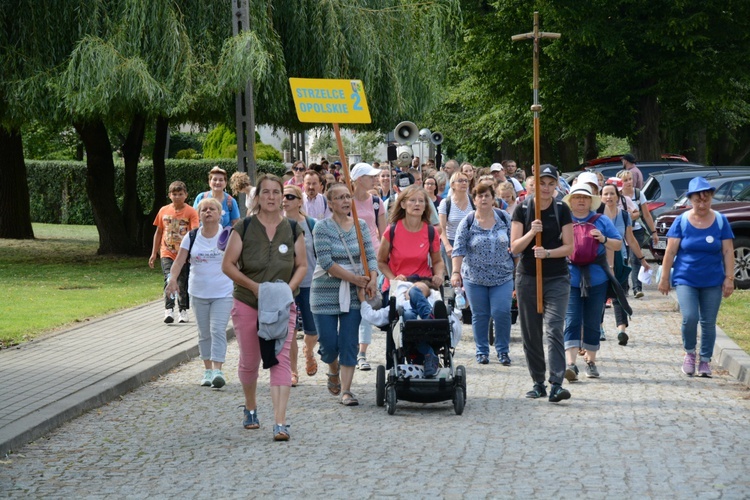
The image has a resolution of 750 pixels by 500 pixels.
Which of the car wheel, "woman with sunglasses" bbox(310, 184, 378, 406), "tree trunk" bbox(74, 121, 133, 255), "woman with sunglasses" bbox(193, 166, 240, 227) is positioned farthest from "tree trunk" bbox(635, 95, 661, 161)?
"woman with sunglasses" bbox(310, 184, 378, 406)

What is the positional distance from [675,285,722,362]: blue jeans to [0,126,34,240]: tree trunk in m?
21.8

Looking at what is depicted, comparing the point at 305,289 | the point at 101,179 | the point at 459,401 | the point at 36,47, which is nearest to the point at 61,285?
the point at 36,47

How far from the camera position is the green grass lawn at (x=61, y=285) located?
1441cm

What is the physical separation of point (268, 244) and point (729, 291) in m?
4.46

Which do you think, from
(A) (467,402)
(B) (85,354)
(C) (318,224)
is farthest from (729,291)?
(B) (85,354)

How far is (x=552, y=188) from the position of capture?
925 cm

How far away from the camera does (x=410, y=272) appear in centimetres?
925

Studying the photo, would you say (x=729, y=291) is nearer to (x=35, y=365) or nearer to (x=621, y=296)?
(x=621, y=296)

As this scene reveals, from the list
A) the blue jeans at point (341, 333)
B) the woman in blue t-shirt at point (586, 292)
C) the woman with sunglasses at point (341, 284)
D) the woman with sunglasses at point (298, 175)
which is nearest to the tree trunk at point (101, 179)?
the woman with sunglasses at point (298, 175)

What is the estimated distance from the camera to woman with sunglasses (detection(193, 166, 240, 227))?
12672 millimetres

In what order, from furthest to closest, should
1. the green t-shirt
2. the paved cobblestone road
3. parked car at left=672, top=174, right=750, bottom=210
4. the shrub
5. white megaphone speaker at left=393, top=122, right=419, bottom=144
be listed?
1. the shrub
2. white megaphone speaker at left=393, top=122, right=419, bottom=144
3. parked car at left=672, top=174, right=750, bottom=210
4. the green t-shirt
5. the paved cobblestone road

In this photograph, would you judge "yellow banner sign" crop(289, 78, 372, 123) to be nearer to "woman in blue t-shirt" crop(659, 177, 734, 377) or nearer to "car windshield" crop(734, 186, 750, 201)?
"woman in blue t-shirt" crop(659, 177, 734, 377)

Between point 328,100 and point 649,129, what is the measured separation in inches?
1057

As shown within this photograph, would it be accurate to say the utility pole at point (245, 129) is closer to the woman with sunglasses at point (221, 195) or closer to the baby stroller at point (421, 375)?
the woman with sunglasses at point (221, 195)
